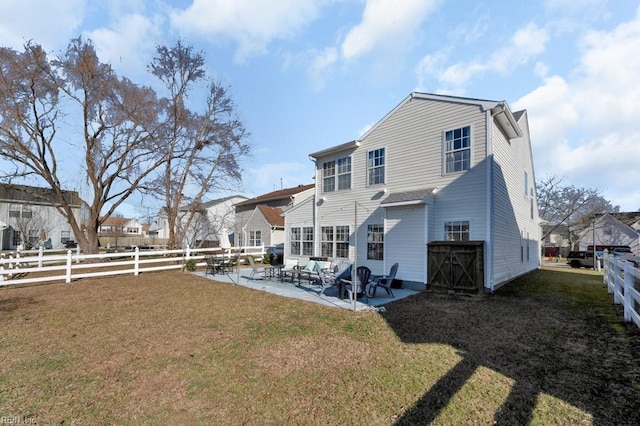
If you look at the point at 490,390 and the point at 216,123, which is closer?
the point at 490,390

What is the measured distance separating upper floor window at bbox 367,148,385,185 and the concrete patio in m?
4.64

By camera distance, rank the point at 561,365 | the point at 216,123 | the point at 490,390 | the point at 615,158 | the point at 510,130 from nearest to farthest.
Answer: the point at 490,390, the point at 561,365, the point at 510,130, the point at 216,123, the point at 615,158

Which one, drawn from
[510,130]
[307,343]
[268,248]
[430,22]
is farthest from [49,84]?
[510,130]

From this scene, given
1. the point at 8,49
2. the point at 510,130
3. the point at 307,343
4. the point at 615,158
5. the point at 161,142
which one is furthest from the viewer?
the point at 615,158

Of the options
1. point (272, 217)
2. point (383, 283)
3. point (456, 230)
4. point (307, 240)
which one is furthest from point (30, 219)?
point (456, 230)

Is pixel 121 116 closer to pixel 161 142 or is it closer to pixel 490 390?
pixel 161 142

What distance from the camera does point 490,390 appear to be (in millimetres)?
3543

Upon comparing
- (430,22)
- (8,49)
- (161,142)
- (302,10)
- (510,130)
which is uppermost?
(8,49)

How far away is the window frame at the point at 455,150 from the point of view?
10383 millimetres

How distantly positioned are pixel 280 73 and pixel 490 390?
600 inches

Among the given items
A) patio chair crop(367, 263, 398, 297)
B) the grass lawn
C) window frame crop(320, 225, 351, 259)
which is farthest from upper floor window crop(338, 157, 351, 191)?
the grass lawn

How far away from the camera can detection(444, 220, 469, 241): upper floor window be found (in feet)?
33.9

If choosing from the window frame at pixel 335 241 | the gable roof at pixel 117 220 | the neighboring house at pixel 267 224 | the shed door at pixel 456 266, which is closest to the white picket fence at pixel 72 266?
the neighboring house at pixel 267 224

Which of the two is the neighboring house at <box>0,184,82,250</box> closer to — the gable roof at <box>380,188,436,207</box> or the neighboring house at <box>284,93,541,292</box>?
the neighboring house at <box>284,93,541,292</box>
